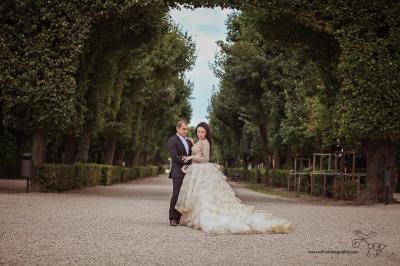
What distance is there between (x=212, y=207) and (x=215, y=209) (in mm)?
69

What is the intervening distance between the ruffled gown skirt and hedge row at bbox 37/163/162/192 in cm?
1230

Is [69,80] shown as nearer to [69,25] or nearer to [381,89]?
[69,25]

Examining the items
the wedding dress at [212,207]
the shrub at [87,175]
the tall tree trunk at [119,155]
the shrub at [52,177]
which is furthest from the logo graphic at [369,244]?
the tall tree trunk at [119,155]

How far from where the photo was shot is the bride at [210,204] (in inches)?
473

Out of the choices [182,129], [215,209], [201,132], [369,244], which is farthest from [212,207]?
[369,244]

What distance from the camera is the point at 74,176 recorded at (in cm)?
2862

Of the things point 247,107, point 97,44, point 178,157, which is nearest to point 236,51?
point 247,107

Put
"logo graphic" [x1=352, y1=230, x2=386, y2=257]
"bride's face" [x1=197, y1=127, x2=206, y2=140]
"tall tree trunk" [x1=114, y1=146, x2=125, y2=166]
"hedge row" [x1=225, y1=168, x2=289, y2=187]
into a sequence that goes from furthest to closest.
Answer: "tall tree trunk" [x1=114, y1=146, x2=125, y2=166] < "hedge row" [x1=225, y1=168, x2=289, y2=187] < "bride's face" [x1=197, y1=127, x2=206, y2=140] < "logo graphic" [x1=352, y1=230, x2=386, y2=257]

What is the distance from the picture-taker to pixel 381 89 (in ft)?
70.1

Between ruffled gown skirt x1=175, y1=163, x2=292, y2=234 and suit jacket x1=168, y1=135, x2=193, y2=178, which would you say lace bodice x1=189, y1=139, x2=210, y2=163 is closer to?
ruffled gown skirt x1=175, y1=163, x2=292, y2=234

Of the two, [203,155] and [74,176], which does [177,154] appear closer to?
[203,155]

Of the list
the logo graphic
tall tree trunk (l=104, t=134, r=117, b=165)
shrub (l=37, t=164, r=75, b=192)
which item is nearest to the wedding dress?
the logo graphic

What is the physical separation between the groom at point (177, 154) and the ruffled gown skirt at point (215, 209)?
9.1 inches

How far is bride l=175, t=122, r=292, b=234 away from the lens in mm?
12008
